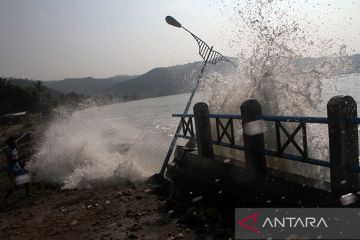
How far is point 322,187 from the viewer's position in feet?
18.9

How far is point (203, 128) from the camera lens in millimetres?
8961

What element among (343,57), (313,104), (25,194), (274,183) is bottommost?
(25,194)

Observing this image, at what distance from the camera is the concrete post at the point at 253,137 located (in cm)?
688

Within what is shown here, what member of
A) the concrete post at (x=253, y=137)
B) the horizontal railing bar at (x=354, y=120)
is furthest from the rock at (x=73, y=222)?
the horizontal railing bar at (x=354, y=120)

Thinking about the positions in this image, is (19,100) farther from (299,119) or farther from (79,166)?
(299,119)

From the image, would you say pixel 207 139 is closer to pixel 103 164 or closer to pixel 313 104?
pixel 313 104

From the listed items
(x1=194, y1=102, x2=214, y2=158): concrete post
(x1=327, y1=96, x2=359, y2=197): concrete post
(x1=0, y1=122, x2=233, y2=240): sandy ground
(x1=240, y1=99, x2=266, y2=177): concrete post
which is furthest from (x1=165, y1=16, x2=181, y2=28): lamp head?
(x1=327, y1=96, x2=359, y2=197): concrete post

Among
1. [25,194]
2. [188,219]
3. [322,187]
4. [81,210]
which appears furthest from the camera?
[25,194]

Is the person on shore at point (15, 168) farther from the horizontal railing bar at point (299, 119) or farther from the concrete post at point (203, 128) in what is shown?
the horizontal railing bar at point (299, 119)

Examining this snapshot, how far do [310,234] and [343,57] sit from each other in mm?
6839

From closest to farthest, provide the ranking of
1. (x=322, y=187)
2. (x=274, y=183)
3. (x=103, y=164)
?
1. (x=322, y=187)
2. (x=274, y=183)
3. (x=103, y=164)

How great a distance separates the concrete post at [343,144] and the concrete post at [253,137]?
5.51 ft

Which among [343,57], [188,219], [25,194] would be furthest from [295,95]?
[25,194]

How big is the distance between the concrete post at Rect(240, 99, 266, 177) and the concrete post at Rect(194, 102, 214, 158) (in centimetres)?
193
